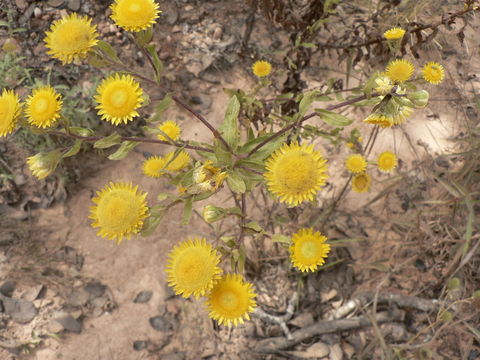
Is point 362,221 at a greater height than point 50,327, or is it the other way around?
point 362,221

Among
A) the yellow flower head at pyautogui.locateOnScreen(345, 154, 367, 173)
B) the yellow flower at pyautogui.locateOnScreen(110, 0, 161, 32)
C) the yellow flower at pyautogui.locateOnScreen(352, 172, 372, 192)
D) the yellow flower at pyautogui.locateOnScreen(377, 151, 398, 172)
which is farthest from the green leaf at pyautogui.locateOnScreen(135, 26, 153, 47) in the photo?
the yellow flower at pyautogui.locateOnScreen(377, 151, 398, 172)

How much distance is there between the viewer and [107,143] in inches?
58.4

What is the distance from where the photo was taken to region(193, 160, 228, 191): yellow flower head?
148 cm

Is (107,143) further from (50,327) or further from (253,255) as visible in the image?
(50,327)

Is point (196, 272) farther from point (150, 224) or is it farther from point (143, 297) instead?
point (143, 297)

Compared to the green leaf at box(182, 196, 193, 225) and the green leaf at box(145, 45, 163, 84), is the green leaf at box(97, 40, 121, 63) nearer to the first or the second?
the green leaf at box(145, 45, 163, 84)

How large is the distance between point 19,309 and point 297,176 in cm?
227

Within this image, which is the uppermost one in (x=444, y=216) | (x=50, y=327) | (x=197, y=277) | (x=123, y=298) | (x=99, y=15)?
(x=99, y=15)

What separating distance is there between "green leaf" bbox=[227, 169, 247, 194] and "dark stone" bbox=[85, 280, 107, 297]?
1696 mm

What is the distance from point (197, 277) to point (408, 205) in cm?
218

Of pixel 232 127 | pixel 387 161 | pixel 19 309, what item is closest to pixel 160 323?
pixel 19 309

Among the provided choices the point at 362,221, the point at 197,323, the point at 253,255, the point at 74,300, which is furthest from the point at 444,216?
the point at 74,300

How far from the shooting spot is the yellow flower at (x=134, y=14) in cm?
154

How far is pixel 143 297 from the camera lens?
2.67 meters
